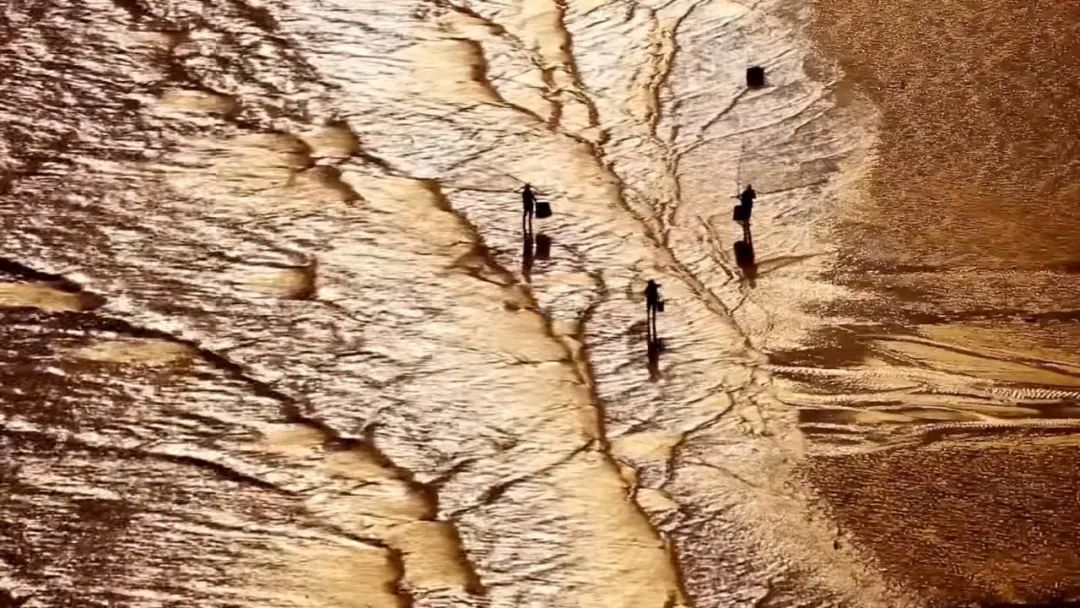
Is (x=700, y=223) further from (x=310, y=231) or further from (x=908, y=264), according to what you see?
(x=310, y=231)

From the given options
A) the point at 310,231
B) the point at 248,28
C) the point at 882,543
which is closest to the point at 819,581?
the point at 882,543

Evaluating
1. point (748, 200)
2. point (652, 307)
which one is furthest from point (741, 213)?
point (652, 307)

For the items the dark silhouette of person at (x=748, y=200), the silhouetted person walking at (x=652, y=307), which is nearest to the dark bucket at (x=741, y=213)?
the dark silhouette of person at (x=748, y=200)

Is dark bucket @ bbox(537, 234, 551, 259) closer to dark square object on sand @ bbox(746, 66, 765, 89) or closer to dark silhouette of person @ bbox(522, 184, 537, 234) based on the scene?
dark silhouette of person @ bbox(522, 184, 537, 234)

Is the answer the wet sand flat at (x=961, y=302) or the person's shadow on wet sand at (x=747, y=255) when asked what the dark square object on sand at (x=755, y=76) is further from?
the person's shadow on wet sand at (x=747, y=255)

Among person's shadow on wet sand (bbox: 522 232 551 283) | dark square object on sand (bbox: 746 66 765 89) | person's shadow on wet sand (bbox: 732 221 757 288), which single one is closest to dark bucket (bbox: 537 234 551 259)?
person's shadow on wet sand (bbox: 522 232 551 283)
